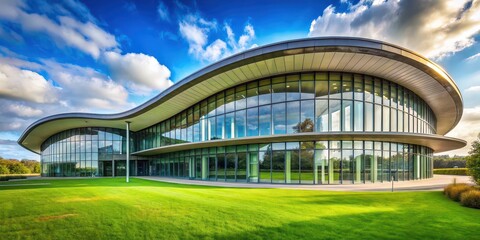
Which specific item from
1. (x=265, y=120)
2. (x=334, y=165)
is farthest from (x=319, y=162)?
(x=265, y=120)

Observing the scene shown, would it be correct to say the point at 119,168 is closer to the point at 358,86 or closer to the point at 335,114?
the point at 335,114

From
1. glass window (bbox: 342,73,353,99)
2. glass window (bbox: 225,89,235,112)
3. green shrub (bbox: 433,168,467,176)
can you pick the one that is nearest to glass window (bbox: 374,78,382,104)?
glass window (bbox: 342,73,353,99)

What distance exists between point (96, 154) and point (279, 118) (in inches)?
1289

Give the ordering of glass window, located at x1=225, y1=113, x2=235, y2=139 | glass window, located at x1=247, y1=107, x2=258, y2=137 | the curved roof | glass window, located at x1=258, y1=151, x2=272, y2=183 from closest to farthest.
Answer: the curved roof < glass window, located at x1=258, y1=151, x2=272, y2=183 < glass window, located at x1=247, y1=107, x2=258, y2=137 < glass window, located at x1=225, y1=113, x2=235, y2=139

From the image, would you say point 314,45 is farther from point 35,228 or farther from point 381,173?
point 35,228

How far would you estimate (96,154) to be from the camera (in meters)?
39.6

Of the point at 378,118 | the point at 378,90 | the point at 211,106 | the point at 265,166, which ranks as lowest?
the point at 265,166

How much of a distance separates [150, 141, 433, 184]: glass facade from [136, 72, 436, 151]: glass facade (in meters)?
1.52

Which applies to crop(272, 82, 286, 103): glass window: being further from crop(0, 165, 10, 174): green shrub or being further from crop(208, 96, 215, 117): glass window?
crop(0, 165, 10, 174): green shrub

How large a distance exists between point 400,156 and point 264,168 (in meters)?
12.9

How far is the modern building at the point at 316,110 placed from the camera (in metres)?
18.7

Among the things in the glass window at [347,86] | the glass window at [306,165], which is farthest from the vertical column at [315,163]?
the glass window at [347,86]

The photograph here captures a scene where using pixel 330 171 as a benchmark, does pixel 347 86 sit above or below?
above

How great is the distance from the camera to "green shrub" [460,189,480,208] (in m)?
10.5
